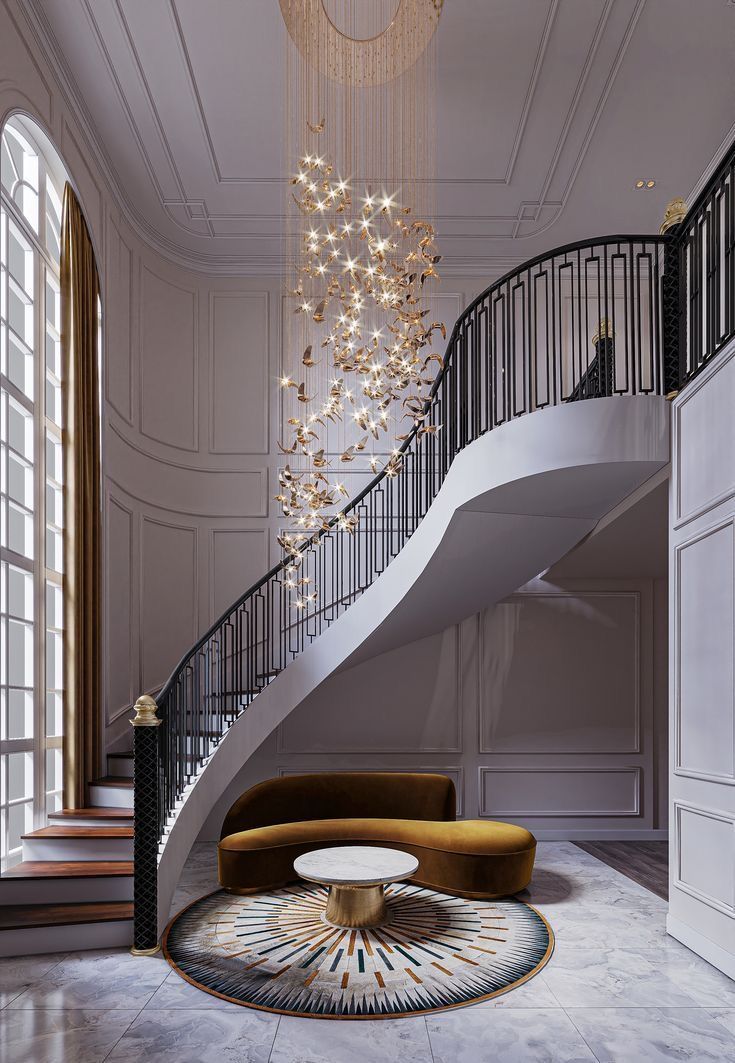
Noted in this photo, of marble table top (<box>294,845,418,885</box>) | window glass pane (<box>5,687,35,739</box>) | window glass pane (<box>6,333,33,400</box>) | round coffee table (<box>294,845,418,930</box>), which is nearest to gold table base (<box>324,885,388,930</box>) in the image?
round coffee table (<box>294,845,418,930</box>)

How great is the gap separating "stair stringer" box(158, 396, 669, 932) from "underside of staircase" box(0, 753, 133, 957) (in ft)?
0.93

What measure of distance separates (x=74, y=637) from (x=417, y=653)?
337 centimetres

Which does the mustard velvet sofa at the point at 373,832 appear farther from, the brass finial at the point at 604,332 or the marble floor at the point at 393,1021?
the brass finial at the point at 604,332

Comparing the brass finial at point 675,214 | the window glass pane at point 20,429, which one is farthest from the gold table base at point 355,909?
the brass finial at point 675,214

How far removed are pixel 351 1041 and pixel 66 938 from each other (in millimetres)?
1873

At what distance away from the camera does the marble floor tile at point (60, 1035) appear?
338 cm

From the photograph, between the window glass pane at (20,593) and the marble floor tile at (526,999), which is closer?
the marble floor tile at (526,999)

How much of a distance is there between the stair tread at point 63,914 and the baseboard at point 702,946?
3082 mm

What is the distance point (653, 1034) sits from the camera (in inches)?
140

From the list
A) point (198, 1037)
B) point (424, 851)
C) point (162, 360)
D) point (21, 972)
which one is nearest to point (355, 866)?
point (424, 851)

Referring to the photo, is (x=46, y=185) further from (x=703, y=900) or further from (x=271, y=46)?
(x=703, y=900)

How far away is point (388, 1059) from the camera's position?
3379 millimetres

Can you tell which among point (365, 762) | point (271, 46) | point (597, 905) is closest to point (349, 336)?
point (271, 46)

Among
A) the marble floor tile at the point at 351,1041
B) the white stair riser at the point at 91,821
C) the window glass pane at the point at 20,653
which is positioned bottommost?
the marble floor tile at the point at 351,1041
